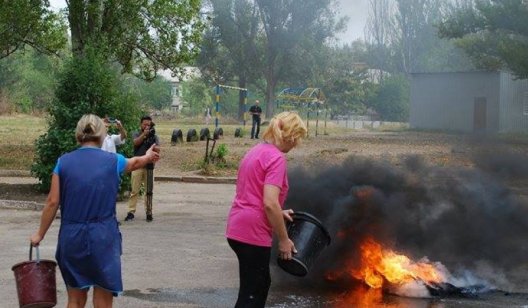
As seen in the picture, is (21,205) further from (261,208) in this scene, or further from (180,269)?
(261,208)

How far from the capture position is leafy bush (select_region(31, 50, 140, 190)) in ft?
48.1

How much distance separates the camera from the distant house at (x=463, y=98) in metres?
41.5

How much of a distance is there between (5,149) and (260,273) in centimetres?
2087

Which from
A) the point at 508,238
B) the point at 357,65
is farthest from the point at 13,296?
the point at 357,65

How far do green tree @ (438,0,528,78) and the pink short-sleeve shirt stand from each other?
79.2ft

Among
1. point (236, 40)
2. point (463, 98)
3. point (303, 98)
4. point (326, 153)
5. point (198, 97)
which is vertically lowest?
point (326, 153)

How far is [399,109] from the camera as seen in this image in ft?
250

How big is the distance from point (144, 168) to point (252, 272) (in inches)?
276

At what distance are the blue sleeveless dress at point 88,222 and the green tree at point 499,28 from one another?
24647 millimetres

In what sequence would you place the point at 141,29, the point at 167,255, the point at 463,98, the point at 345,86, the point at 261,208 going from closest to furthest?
the point at 261,208
the point at 167,255
the point at 141,29
the point at 463,98
the point at 345,86

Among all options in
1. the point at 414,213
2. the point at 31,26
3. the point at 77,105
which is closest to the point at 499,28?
the point at 31,26

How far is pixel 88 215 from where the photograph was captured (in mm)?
4859

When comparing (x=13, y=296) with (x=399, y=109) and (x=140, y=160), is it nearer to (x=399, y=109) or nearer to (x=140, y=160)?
(x=140, y=160)

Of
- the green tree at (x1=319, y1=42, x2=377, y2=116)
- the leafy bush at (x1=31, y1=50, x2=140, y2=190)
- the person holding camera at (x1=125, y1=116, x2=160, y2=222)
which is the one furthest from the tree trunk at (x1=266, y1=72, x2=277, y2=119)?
the person holding camera at (x1=125, y1=116, x2=160, y2=222)
